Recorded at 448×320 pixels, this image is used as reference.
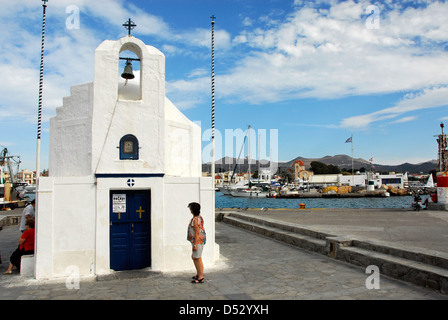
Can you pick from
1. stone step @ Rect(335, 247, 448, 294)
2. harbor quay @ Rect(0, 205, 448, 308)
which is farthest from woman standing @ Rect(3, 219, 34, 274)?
stone step @ Rect(335, 247, 448, 294)

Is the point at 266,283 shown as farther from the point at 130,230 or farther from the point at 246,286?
the point at 130,230

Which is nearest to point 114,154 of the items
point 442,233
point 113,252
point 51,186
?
point 51,186

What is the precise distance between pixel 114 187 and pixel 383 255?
6.91 m

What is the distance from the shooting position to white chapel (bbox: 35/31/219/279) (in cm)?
831

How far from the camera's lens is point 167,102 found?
34.4ft

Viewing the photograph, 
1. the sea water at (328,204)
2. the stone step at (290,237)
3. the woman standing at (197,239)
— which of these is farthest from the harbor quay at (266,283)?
the sea water at (328,204)

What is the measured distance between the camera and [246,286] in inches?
296

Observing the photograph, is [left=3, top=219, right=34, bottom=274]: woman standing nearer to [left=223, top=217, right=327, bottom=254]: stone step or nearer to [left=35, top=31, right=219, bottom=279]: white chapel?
[left=35, top=31, right=219, bottom=279]: white chapel

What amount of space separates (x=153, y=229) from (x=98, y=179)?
5.97 ft

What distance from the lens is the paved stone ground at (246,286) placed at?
6750 millimetres

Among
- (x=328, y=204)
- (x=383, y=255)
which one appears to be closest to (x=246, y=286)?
(x=383, y=255)

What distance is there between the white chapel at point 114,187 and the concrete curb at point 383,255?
3.72m

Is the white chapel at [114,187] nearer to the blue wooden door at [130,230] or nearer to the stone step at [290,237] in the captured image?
the blue wooden door at [130,230]

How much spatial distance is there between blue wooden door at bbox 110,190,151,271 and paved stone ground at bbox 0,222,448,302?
0.72 metres
